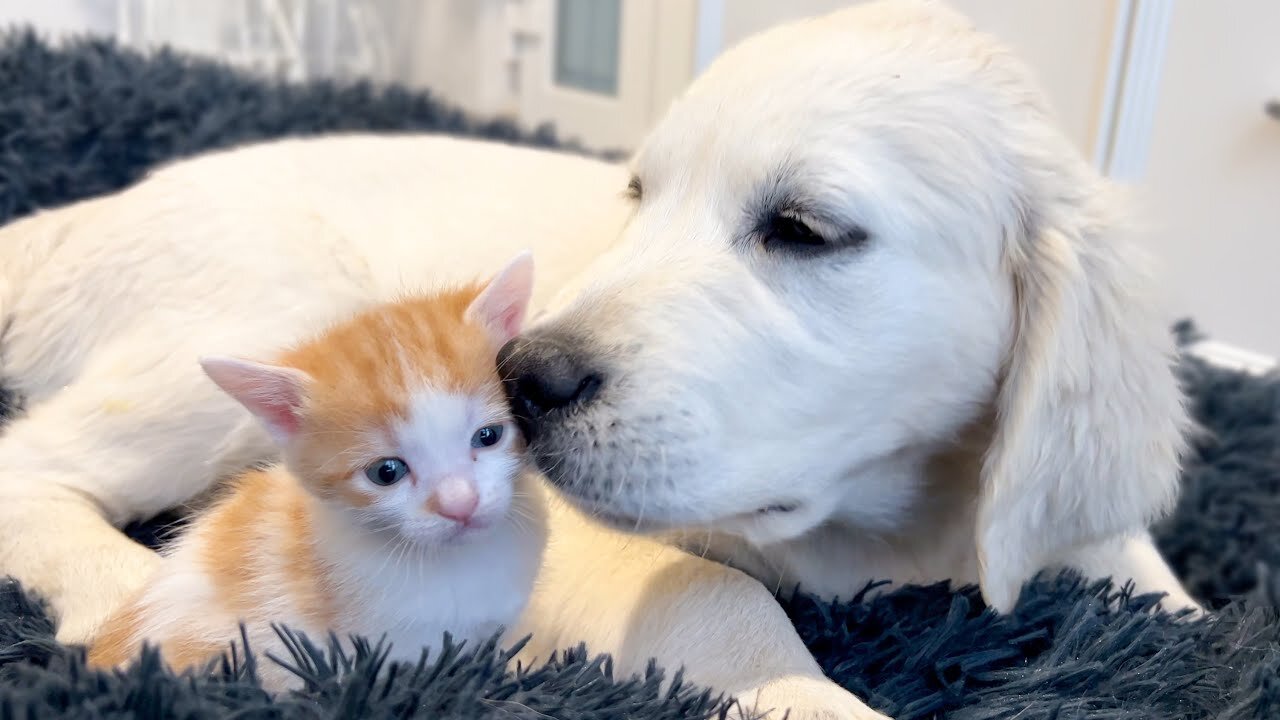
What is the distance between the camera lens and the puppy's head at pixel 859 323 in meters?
1.26

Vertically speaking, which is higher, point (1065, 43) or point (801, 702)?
point (1065, 43)

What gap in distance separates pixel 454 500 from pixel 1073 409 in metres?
0.75

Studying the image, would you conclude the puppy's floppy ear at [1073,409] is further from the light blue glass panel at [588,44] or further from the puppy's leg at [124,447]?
the light blue glass panel at [588,44]

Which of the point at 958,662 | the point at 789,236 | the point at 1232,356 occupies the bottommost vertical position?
the point at 1232,356

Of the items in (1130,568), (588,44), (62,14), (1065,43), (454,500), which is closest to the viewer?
(454,500)

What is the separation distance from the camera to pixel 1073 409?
1.40m

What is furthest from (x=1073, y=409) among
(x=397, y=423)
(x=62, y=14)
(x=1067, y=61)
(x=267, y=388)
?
(x=62, y=14)

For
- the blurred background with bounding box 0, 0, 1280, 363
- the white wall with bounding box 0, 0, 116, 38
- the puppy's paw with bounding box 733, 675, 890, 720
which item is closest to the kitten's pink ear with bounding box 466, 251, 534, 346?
the puppy's paw with bounding box 733, 675, 890, 720

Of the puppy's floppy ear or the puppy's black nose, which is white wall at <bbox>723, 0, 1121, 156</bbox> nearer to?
the puppy's floppy ear

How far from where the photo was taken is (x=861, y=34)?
1.49 meters

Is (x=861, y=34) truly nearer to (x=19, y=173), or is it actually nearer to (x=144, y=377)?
(x=144, y=377)

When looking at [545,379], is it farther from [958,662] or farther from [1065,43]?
[1065,43]

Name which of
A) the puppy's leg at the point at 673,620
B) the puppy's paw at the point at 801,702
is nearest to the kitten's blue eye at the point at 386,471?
the puppy's leg at the point at 673,620

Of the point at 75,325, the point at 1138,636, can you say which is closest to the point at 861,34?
the point at 1138,636
